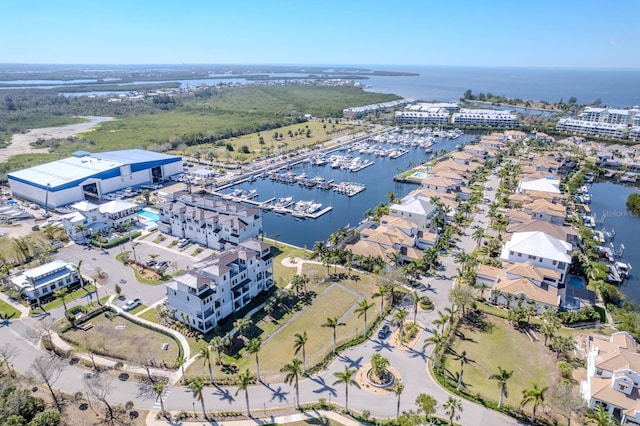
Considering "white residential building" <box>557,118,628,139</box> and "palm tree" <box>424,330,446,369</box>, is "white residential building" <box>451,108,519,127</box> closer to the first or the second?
"white residential building" <box>557,118,628,139</box>

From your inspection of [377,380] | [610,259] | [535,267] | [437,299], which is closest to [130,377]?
[377,380]

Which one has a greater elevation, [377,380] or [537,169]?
[537,169]

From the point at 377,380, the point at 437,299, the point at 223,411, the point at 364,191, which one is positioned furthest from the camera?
the point at 364,191

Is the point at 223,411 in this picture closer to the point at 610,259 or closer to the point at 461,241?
the point at 461,241

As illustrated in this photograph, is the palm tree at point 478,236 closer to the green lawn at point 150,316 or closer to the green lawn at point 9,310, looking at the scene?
the green lawn at point 150,316

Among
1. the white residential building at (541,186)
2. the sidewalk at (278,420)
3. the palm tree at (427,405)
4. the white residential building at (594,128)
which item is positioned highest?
the white residential building at (594,128)

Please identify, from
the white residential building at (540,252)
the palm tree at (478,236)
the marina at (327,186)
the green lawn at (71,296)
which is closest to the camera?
the green lawn at (71,296)

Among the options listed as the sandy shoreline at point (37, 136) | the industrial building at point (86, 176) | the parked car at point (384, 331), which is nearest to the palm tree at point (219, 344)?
the parked car at point (384, 331)
